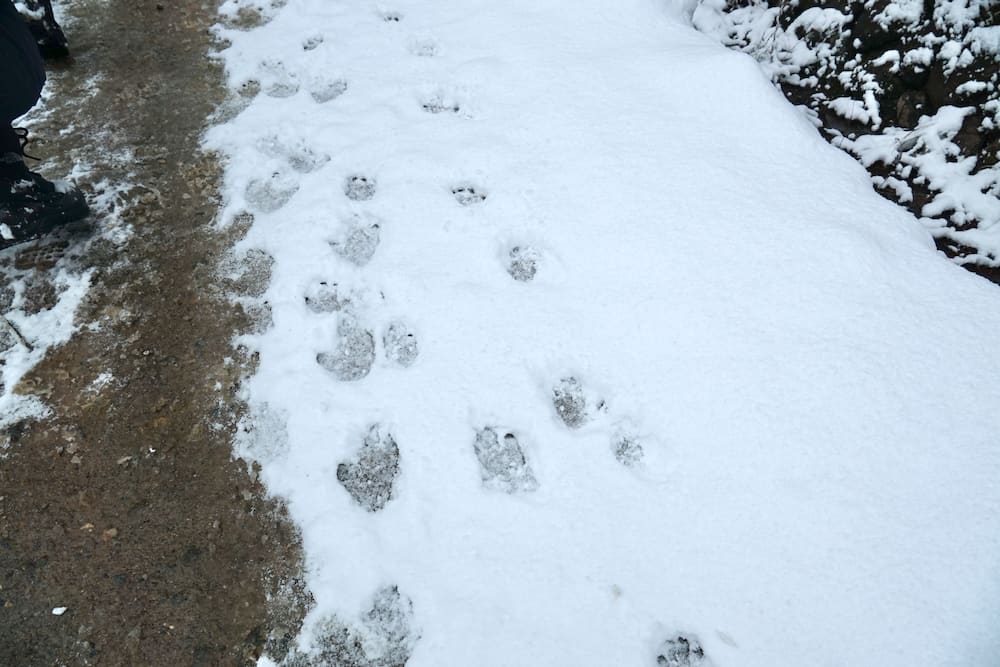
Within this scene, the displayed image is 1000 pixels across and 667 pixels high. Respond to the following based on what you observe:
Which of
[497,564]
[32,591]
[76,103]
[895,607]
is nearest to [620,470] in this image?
[497,564]

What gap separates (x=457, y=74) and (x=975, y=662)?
287cm

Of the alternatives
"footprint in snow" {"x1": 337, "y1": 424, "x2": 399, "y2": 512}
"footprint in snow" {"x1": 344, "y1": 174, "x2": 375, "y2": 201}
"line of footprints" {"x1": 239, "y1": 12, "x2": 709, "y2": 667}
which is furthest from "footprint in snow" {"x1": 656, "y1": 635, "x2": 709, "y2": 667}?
"footprint in snow" {"x1": 344, "y1": 174, "x2": 375, "y2": 201}

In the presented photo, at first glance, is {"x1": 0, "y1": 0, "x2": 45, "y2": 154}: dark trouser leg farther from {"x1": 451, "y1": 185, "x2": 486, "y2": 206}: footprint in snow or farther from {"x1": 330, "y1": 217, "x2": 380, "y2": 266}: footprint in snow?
{"x1": 451, "y1": 185, "x2": 486, "y2": 206}: footprint in snow

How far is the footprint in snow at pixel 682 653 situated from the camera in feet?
4.88

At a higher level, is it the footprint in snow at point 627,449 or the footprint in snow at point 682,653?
the footprint in snow at point 627,449

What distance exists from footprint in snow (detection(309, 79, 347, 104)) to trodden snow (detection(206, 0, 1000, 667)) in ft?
0.25

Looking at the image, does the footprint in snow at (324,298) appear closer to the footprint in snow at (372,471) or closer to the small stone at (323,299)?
the small stone at (323,299)

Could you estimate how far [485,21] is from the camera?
2941 mm

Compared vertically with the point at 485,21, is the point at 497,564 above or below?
below

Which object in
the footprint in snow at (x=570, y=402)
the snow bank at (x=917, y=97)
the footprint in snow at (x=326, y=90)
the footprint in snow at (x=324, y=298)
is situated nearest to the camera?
the footprint in snow at (x=570, y=402)

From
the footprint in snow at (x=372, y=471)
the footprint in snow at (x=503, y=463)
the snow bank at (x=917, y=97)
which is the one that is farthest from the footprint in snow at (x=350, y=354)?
the snow bank at (x=917, y=97)

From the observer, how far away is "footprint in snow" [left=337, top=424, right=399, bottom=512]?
5.61 ft

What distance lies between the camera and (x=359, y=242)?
7.16ft

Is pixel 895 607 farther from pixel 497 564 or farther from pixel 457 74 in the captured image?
pixel 457 74
